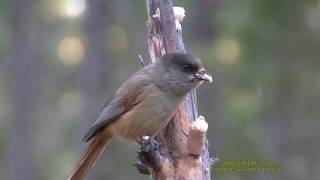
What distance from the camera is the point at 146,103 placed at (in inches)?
313

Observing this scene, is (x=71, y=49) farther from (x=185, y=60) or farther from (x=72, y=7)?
(x=185, y=60)

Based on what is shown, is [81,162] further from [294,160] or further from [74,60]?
[74,60]

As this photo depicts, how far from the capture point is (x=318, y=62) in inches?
624

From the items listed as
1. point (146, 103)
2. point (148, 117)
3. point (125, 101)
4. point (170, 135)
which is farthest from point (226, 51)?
point (170, 135)

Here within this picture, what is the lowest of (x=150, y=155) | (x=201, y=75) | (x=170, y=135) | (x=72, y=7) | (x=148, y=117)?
(x=150, y=155)

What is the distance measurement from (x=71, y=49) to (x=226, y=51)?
6104 mm

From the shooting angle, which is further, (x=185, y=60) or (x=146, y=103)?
(x=146, y=103)

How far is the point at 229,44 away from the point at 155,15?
9.52 m

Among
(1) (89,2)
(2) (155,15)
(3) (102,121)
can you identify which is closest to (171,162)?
(3) (102,121)

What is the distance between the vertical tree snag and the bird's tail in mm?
714

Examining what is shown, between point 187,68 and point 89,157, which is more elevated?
point 187,68

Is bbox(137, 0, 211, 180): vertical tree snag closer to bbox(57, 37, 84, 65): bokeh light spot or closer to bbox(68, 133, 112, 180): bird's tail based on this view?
bbox(68, 133, 112, 180): bird's tail

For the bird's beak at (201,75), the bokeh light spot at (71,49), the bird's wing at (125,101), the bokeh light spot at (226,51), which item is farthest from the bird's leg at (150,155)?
the bokeh light spot at (71,49)

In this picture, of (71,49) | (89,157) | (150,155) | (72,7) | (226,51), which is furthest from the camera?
(71,49)
